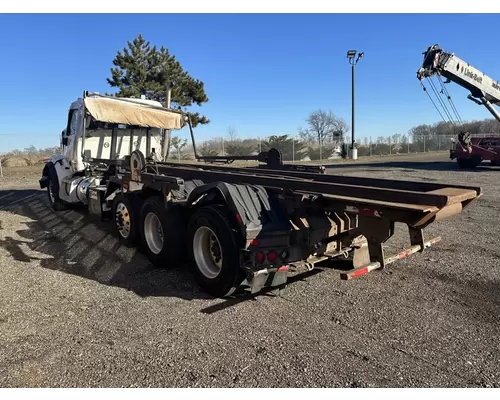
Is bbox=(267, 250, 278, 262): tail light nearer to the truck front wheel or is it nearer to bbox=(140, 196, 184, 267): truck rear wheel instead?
bbox=(140, 196, 184, 267): truck rear wheel

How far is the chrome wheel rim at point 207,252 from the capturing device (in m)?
4.52

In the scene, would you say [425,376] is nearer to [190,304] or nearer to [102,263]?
[190,304]

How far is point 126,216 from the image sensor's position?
21.1 ft

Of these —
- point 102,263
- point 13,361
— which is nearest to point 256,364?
point 13,361

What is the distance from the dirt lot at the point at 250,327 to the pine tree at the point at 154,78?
20.3 metres

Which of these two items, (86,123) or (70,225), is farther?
(86,123)

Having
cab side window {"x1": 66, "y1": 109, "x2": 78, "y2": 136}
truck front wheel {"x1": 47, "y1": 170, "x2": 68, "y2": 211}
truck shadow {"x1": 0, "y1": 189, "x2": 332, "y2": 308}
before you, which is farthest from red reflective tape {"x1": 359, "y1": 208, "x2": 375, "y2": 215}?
truck front wheel {"x1": 47, "y1": 170, "x2": 68, "y2": 211}

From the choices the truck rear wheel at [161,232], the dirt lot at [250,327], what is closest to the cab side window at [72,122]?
the dirt lot at [250,327]

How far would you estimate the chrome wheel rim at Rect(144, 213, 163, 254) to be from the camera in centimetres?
559

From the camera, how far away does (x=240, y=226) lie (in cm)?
395

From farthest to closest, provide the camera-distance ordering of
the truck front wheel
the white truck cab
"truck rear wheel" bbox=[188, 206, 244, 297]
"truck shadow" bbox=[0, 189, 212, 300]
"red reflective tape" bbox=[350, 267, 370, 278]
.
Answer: the truck front wheel < the white truck cab < "truck shadow" bbox=[0, 189, 212, 300] < "truck rear wheel" bbox=[188, 206, 244, 297] < "red reflective tape" bbox=[350, 267, 370, 278]

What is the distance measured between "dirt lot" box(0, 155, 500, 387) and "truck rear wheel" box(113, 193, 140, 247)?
1.60 ft

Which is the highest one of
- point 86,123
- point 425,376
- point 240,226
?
point 86,123

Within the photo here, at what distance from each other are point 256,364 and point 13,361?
6.30ft
